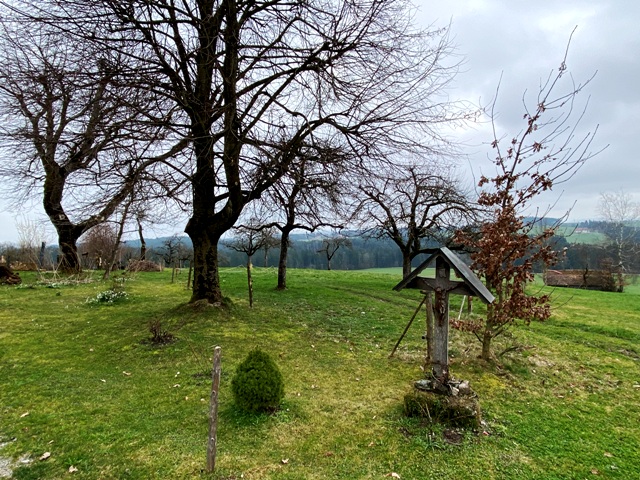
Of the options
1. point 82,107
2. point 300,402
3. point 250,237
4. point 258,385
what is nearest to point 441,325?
point 300,402

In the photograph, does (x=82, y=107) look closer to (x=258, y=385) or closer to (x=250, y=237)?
(x=258, y=385)

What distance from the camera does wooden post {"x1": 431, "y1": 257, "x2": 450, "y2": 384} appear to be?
453 centimetres

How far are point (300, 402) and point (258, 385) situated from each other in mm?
862

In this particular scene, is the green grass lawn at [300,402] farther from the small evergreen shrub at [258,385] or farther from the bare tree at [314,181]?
the bare tree at [314,181]

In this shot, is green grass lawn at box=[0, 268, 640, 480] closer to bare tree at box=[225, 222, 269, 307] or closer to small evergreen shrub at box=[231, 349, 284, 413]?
small evergreen shrub at box=[231, 349, 284, 413]

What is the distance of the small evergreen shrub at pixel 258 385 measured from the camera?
434 cm

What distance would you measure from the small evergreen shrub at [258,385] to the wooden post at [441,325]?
2.08m

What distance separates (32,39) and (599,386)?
→ 36.6 feet

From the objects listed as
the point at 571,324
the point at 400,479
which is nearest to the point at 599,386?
the point at 400,479

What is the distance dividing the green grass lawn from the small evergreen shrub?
0.20 meters

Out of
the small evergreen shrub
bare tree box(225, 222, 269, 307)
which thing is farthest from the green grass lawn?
bare tree box(225, 222, 269, 307)

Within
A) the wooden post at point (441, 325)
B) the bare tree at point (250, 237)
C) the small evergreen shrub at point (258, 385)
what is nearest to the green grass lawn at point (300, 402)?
the small evergreen shrub at point (258, 385)

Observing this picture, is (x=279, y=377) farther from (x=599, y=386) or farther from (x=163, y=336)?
(x=599, y=386)

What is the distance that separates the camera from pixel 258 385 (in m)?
4.34
